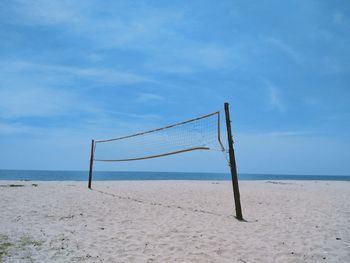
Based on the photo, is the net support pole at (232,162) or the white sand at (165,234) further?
the net support pole at (232,162)

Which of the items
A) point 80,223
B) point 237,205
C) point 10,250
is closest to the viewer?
point 10,250

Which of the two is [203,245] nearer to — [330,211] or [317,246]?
[317,246]

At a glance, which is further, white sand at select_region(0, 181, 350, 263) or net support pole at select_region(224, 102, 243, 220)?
net support pole at select_region(224, 102, 243, 220)

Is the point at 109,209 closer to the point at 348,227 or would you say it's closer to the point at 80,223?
the point at 80,223

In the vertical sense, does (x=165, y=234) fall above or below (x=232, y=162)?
below

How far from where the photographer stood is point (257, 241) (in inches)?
201

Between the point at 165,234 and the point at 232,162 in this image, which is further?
the point at 232,162

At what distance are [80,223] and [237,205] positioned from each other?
4076 mm

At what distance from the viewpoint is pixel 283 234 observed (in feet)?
18.5

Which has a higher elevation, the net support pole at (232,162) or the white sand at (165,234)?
the net support pole at (232,162)

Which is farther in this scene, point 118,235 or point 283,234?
point 283,234

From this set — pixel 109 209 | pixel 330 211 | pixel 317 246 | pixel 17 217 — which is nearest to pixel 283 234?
pixel 317 246

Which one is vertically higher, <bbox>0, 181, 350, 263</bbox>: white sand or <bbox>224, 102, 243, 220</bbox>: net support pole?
<bbox>224, 102, 243, 220</bbox>: net support pole

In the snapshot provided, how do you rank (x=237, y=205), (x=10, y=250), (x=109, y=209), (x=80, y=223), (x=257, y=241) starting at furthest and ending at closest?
(x=109, y=209)
(x=237, y=205)
(x=80, y=223)
(x=257, y=241)
(x=10, y=250)
